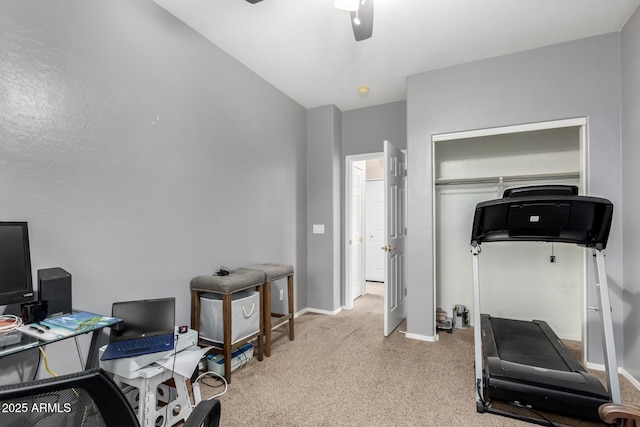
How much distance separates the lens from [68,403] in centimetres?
63

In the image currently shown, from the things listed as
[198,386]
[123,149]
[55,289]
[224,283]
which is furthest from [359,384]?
[123,149]

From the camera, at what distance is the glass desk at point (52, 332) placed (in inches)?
45.9

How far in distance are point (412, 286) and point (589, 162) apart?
194 centimetres

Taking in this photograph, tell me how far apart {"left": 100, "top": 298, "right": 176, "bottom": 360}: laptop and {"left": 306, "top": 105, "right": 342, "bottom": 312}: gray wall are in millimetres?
2477

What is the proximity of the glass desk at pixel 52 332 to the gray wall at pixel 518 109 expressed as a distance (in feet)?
9.08

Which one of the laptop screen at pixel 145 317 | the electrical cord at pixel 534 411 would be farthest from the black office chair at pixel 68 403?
the electrical cord at pixel 534 411

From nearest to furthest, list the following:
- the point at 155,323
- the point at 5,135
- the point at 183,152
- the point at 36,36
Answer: the point at 5,135
the point at 36,36
the point at 155,323
the point at 183,152

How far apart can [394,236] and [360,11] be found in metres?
2.45

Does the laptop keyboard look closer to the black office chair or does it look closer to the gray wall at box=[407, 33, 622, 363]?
the black office chair

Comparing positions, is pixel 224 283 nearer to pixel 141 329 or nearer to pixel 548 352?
pixel 141 329

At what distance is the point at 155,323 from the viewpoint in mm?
1861

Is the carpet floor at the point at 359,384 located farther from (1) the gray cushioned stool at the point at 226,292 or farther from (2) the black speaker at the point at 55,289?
(2) the black speaker at the point at 55,289

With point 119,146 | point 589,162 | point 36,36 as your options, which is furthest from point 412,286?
point 36,36

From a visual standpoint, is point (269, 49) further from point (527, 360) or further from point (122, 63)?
point (527, 360)
